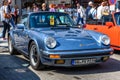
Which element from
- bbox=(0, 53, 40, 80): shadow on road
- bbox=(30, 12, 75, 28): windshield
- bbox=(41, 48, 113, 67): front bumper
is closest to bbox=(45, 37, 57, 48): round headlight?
bbox=(41, 48, 113, 67): front bumper

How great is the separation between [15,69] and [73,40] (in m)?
1.61

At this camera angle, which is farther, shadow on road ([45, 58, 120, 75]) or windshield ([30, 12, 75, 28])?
windshield ([30, 12, 75, 28])

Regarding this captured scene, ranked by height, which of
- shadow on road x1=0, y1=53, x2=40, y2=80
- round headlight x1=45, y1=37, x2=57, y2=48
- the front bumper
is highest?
round headlight x1=45, y1=37, x2=57, y2=48

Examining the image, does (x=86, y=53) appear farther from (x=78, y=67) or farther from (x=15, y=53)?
(x=15, y=53)

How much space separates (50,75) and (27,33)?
4.85 feet

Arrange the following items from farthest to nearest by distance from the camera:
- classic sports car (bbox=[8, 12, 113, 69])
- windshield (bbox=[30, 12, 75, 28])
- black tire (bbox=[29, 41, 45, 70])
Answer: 1. windshield (bbox=[30, 12, 75, 28])
2. black tire (bbox=[29, 41, 45, 70])
3. classic sports car (bbox=[8, 12, 113, 69])

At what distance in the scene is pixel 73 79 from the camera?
6500 millimetres

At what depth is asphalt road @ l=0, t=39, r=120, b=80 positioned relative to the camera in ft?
21.8

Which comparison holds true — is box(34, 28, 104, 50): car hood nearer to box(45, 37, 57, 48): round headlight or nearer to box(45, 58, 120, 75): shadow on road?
box(45, 37, 57, 48): round headlight

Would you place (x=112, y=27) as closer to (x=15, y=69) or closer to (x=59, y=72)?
(x=59, y=72)

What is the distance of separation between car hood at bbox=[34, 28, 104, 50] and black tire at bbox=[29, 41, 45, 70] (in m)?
0.44

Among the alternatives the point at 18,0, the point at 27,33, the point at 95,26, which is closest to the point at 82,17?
the point at 95,26

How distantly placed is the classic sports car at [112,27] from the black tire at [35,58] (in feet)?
10.0

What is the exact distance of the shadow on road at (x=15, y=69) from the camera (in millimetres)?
6676
